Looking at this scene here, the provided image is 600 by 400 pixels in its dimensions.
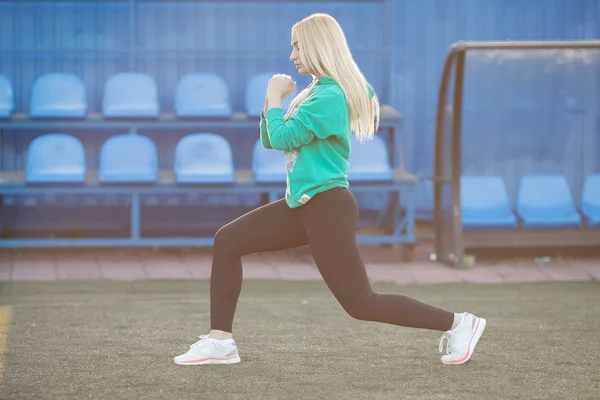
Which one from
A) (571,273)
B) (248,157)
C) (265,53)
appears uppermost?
(265,53)

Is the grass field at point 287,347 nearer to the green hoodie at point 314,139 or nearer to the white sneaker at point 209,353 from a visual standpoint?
the white sneaker at point 209,353

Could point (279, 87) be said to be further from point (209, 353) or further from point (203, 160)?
point (203, 160)

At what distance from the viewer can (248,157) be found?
1309 centimetres

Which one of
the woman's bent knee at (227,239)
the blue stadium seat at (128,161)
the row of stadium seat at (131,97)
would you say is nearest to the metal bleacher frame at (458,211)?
the row of stadium seat at (131,97)

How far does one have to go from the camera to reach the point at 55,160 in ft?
38.0

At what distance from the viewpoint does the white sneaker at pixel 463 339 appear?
20.5 feet

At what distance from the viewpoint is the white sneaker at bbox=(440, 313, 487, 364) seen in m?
6.26

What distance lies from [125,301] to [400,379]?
3.65 m

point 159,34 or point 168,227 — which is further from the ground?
point 159,34

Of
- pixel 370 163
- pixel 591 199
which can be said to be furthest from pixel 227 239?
pixel 591 199

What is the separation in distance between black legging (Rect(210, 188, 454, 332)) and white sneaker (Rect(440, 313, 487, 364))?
8 cm

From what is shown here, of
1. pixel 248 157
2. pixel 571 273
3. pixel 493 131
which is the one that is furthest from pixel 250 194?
pixel 571 273

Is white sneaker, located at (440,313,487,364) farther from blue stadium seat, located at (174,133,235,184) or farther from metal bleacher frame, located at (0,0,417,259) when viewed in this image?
blue stadium seat, located at (174,133,235,184)

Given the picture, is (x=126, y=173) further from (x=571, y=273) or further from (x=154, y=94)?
(x=571, y=273)
